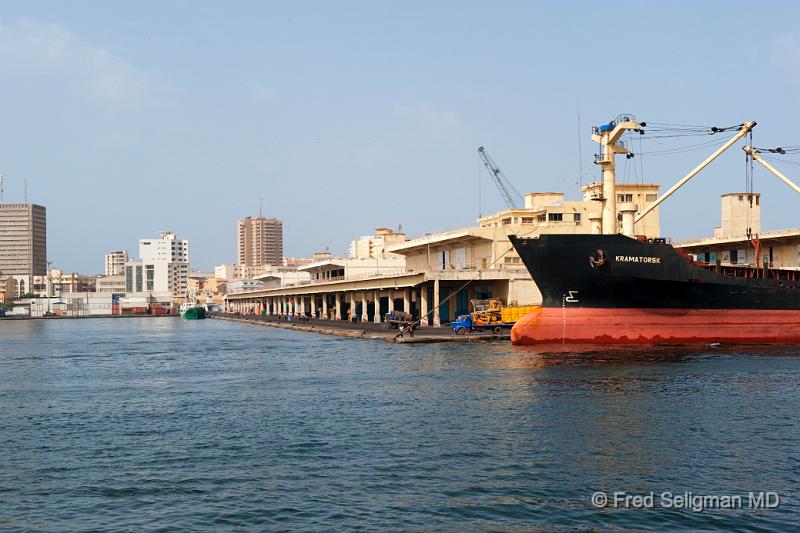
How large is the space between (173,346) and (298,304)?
82.6 metres

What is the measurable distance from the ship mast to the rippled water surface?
18.2 m

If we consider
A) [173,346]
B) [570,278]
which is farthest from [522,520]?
[173,346]


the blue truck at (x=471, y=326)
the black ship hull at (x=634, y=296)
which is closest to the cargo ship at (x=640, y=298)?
the black ship hull at (x=634, y=296)

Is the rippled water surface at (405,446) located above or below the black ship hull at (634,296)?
below

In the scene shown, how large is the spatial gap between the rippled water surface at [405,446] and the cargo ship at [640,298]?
30.1 ft

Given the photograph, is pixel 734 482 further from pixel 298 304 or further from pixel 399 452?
pixel 298 304

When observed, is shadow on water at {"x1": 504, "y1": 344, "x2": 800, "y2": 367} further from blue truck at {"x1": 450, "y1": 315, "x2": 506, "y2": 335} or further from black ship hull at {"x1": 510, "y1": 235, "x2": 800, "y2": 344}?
blue truck at {"x1": 450, "y1": 315, "x2": 506, "y2": 335}

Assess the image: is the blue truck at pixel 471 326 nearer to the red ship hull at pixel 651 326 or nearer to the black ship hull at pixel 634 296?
the red ship hull at pixel 651 326

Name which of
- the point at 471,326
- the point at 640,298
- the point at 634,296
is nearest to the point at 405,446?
the point at 634,296

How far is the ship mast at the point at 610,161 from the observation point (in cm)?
6394

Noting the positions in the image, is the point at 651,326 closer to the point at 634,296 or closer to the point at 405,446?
the point at 634,296

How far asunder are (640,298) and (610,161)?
43.0 feet

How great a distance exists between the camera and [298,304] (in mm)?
166375

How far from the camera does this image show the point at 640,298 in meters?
57.4
